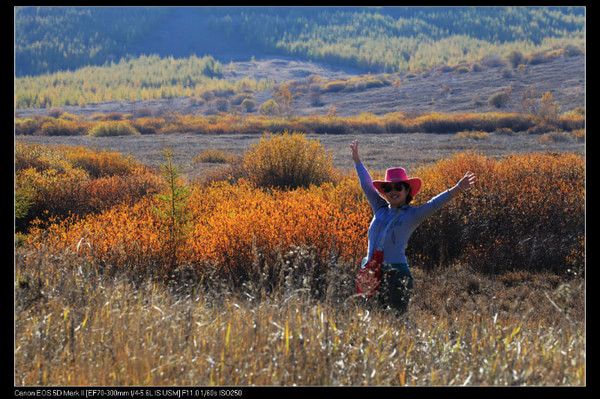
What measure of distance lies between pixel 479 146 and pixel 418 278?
1572cm

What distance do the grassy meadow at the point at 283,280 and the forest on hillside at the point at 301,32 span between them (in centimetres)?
8307

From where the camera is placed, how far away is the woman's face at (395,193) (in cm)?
564

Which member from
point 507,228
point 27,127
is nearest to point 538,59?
point 27,127

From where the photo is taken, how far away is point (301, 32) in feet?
381

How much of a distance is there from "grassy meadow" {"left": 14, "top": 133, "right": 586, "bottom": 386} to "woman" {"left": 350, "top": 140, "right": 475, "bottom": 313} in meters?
0.23

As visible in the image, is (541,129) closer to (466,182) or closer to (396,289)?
(466,182)

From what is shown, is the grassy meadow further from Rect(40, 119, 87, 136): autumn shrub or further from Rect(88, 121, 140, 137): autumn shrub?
Rect(40, 119, 87, 136): autumn shrub

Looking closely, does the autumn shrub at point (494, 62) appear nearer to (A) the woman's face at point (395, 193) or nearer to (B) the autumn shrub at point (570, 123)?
(B) the autumn shrub at point (570, 123)

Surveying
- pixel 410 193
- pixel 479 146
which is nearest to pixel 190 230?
pixel 410 193

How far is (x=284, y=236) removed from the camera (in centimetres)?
830

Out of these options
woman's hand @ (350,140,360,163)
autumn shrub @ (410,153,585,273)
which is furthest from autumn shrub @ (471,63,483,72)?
woman's hand @ (350,140,360,163)

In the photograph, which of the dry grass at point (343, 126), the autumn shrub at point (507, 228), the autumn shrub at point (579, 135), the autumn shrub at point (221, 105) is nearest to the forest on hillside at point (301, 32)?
the autumn shrub at point (221, 105)

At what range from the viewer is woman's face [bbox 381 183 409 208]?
5.64 m

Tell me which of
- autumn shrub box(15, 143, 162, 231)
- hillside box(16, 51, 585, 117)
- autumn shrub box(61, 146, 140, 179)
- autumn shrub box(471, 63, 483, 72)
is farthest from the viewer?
autumn shrub box(471, 63, 483, 72)
